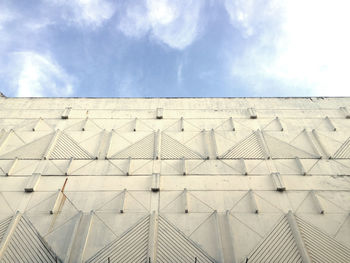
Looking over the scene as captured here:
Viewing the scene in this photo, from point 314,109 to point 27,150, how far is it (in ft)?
73.6

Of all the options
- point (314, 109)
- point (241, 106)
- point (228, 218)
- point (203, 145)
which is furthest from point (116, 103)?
point (314, 109)

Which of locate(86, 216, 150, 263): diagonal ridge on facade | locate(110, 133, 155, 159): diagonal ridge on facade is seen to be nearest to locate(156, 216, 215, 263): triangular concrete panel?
locate(86, 216, 150, 263): diagonal ridge on facade

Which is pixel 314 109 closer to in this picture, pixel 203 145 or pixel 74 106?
pixel 203 145

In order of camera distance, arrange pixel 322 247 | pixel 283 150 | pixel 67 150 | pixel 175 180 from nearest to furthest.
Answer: pixel 322 247 → pixel 175 180 → pixel 283 150 → pixel 67 150

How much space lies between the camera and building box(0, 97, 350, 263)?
1320 cm

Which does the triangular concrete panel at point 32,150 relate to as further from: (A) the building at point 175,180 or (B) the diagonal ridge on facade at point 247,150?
(B) the diagonal ridge on facade at point 247,150

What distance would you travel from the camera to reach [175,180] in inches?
644

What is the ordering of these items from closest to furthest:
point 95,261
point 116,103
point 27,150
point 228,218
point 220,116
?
point 95,261, point 228,218, point 27,150, point 220,116, point 116,103

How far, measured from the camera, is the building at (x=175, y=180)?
13.2m

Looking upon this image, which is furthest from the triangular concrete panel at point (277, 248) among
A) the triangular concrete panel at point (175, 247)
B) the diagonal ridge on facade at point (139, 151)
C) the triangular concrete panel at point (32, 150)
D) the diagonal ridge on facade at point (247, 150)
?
the triangular concrete panel at point (32, 150)

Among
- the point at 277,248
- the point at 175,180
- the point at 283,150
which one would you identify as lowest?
the point at 277,248

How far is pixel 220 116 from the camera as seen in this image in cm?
2144

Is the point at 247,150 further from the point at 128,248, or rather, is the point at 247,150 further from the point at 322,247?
the point at 128,248

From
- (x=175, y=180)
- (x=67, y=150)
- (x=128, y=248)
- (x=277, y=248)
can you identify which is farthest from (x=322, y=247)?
(x=67, y=150)
